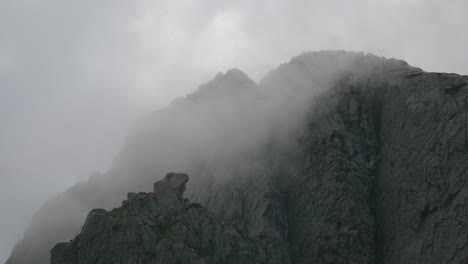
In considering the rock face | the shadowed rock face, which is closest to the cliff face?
the rock face

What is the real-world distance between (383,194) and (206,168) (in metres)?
50.7

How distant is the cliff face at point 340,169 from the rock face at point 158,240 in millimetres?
690

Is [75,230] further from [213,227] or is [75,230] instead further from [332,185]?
[332,185]

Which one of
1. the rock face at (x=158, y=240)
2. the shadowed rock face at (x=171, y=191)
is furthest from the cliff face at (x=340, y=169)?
the shadowed rock face at (x=171, y=191)

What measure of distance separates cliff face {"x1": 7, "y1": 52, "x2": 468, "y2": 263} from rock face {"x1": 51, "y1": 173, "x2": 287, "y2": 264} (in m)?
0.69

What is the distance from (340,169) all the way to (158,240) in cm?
4486

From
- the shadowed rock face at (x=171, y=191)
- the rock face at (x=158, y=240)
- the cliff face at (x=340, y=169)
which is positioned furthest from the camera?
the shadowed rock face at (x=171, y=191)

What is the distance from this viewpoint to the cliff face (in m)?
144

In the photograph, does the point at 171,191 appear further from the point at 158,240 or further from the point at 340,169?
the point at 340,169

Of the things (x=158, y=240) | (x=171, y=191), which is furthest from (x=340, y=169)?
(x=158, y=240)

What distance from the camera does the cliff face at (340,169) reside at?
144 meters

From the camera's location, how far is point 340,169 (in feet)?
531

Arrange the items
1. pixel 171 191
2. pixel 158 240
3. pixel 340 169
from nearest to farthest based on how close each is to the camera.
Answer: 1. pixel 158 240
2. pixel 340 169
3. pixel 171 191

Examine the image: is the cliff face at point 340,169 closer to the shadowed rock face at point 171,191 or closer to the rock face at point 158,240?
the rock face at point 158,240
